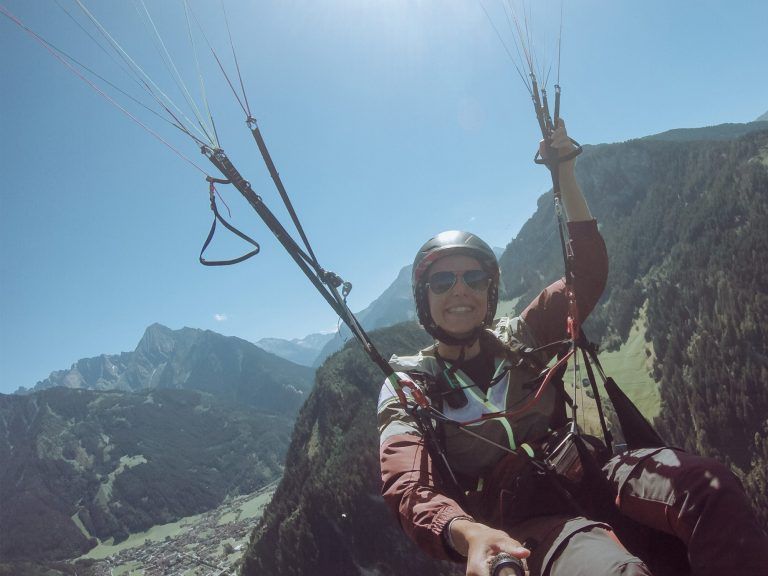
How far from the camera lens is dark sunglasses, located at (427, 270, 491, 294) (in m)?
4.02

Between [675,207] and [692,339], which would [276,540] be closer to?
[692,339]

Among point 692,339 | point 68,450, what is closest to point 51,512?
point 68,450

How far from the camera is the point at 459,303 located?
3.98 metres

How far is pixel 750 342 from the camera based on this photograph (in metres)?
35.2

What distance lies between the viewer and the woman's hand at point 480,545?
1.80 metres

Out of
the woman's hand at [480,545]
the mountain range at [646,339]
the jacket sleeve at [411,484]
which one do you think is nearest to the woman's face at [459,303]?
the jacket sleeve at [411,484]

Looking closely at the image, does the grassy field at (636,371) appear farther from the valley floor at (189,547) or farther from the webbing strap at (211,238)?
the valley floor at (189,547)

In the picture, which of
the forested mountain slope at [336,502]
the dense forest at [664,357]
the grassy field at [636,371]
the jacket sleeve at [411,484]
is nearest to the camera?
the jacket sleeve at [411,484]

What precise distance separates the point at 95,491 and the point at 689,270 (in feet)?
711

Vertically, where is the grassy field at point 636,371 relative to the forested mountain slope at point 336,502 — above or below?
above

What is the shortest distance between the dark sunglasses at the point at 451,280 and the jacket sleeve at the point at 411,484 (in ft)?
3.68

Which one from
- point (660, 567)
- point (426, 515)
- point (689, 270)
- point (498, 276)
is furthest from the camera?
point (689, 270)

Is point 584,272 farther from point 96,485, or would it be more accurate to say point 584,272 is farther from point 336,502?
point 96,485

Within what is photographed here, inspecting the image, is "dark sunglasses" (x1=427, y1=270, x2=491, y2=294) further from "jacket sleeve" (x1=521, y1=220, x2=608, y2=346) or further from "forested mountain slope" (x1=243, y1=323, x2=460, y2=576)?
"forested mountain slope" (x1=243, y1=323, x2=460, y2=576)
